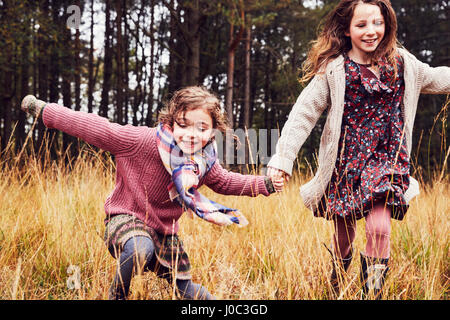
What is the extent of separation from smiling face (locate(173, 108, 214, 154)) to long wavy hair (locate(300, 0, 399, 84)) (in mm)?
764

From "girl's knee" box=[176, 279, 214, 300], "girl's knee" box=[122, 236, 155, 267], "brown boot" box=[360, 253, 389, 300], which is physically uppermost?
"girl's knee" box=[122, 236, 155, 267]

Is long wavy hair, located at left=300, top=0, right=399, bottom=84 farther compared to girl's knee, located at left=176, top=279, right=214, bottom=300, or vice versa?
long wavy hair, located at left=300, top=0, right=399, bottom=84

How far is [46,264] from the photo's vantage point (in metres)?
2.21

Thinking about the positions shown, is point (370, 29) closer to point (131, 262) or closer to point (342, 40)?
point (342, 40)

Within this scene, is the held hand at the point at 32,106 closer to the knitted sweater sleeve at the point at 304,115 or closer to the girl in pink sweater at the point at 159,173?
the girl in pink sweater at the point at 159,173


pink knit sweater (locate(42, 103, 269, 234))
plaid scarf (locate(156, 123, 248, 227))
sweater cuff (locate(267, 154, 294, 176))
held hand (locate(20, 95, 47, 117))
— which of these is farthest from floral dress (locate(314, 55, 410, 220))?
held hand (locate(20, 95, 47, 117))

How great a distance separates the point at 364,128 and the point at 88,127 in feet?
4.46

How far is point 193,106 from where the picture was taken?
67.6 inches

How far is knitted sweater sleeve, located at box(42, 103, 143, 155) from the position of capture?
1.68 m

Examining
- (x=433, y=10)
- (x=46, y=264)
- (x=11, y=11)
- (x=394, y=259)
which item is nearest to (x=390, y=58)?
(x=394, y=259)

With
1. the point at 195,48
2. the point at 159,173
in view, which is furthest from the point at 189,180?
the point at 195,48

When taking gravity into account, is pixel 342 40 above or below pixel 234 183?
above

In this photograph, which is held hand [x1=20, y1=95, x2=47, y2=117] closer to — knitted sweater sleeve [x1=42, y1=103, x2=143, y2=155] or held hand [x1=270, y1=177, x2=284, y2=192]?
knitted sweater sleeve [x1=42, y1=103, x2=143, y2=155]

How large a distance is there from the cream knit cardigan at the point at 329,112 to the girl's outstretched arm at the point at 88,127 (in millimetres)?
734
